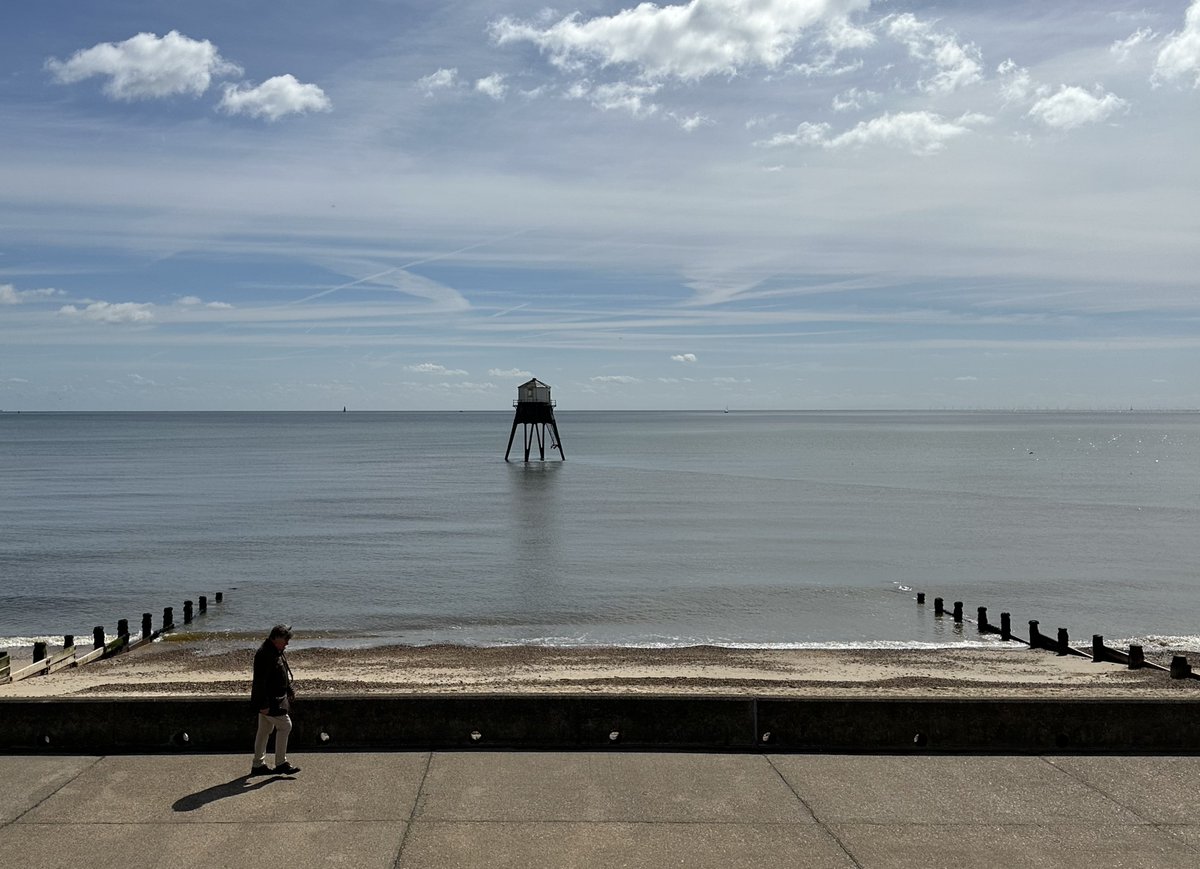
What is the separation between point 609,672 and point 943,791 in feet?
48.9

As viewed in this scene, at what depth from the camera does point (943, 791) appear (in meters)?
8.91

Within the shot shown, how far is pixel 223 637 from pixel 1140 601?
103 feet

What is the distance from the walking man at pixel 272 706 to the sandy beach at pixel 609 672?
9694 mm

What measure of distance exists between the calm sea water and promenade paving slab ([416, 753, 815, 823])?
19666 millimetres

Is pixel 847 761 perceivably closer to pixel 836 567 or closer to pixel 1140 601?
pixel 1140 601

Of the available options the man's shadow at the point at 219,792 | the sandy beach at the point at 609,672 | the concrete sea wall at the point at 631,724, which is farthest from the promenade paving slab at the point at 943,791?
the sandy beach at the point at 609,672

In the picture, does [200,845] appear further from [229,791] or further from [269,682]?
[269,682]

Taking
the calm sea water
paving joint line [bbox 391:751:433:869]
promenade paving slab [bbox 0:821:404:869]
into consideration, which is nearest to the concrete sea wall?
paving joint line [bbox 391:751:433:869]

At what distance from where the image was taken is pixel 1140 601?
3616 centimetres

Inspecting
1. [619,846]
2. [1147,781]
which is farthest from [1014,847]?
[619,846]

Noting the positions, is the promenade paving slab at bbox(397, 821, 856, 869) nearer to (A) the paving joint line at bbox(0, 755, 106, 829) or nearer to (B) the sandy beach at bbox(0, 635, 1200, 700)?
(A) the paving joint line at bbox(0, 755, 106, 829)

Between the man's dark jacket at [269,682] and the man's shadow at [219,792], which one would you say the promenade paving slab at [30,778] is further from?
the man's dark jacket at [269,682]

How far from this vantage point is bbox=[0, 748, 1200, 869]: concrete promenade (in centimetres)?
754

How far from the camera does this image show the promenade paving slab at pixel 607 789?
27.3 feet
